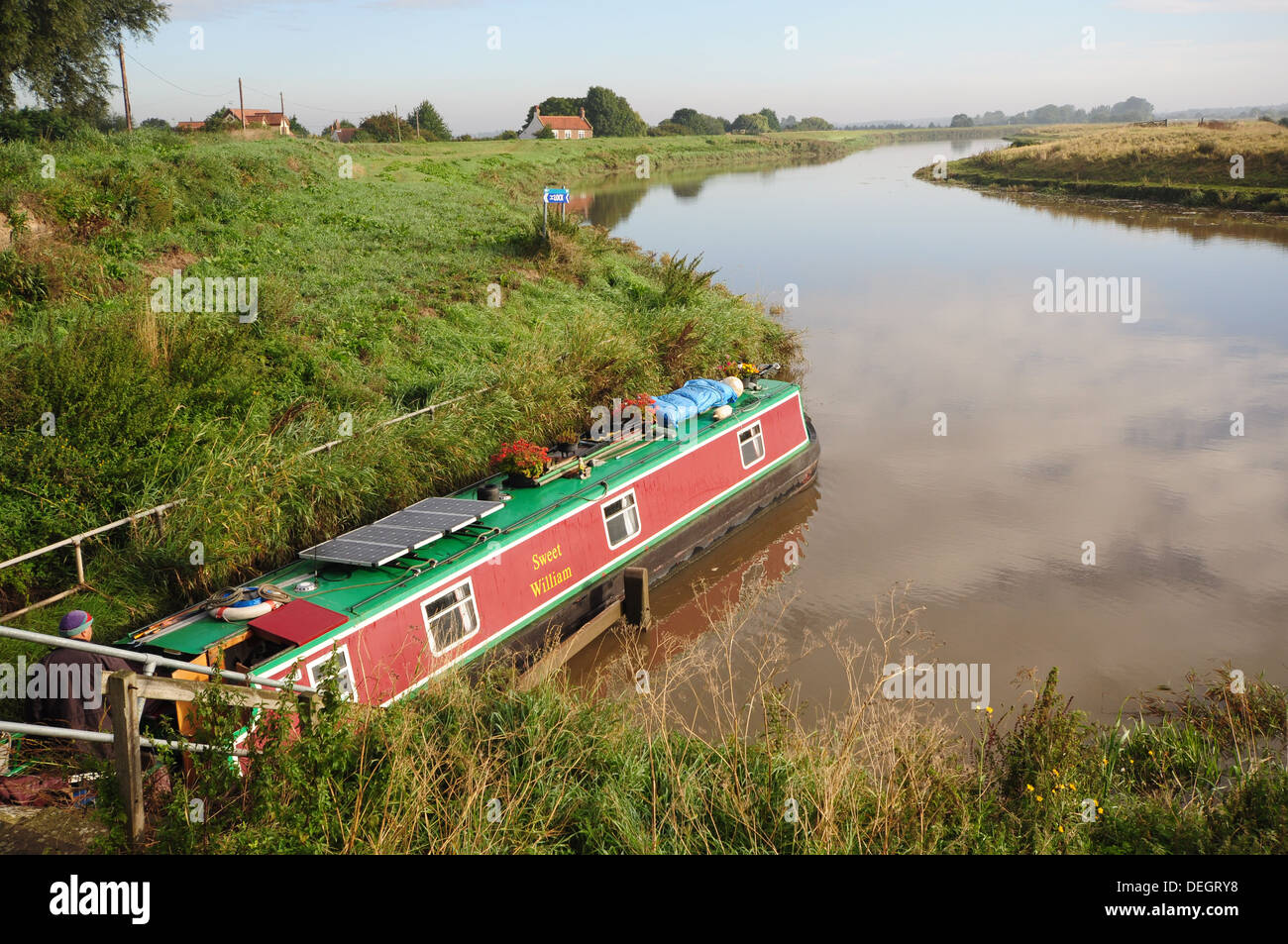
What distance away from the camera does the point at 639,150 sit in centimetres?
6844

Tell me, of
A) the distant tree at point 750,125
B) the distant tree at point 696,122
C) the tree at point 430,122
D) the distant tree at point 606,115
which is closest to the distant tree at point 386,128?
the tree at point 430,122

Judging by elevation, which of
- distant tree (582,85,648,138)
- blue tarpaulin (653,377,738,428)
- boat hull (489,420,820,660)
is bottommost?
boat hull (489,420,820,660)

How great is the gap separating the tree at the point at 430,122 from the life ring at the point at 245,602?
63495 mm

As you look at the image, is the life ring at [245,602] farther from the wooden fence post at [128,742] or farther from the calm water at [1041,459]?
the calm water at [1041,459]

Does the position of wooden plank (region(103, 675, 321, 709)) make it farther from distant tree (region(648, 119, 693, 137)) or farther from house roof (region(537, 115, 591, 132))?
distant tree (region(648, 119, 693, 137))

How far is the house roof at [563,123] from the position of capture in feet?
249

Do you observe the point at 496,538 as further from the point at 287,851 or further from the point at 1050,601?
the point at 1050,601

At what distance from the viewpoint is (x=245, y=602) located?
25.1ft

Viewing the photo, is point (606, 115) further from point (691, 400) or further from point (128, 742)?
point (128, 742)

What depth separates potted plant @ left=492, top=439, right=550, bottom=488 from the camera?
424 inches

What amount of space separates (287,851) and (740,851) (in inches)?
82.4

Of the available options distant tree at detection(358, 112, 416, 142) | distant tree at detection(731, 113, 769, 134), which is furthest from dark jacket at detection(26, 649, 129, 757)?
distant tree at detection(731, 113, 769, 134)

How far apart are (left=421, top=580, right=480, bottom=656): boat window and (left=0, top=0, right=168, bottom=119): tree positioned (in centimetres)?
1781

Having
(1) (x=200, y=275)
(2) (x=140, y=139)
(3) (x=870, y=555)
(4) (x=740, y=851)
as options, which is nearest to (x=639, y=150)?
(2) (x=140, y=139)
